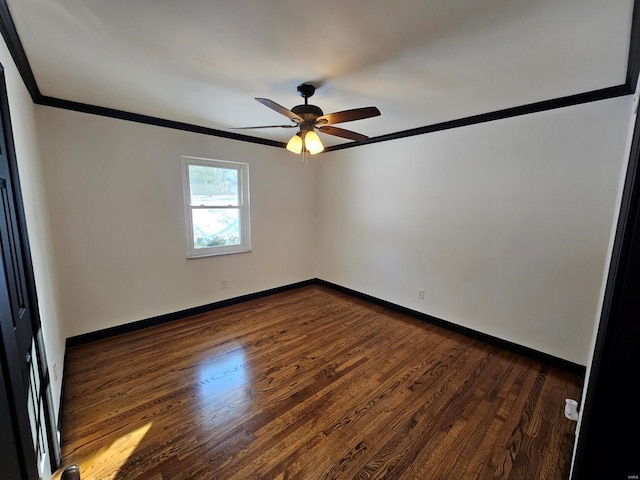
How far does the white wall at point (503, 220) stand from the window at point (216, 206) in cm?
171

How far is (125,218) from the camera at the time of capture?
2.94 metres

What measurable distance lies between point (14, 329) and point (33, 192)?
140 centimetres

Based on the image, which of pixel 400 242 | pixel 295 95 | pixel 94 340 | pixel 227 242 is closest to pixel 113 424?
pixel 94 340

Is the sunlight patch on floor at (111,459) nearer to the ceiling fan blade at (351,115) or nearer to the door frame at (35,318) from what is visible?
the door frame at (35,318)

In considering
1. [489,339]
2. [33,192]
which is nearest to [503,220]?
[489,339]

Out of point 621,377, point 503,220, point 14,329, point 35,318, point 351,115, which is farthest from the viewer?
point 503,220

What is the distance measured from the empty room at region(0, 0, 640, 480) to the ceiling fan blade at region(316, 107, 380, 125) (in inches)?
0.7

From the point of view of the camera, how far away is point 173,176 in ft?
10.5

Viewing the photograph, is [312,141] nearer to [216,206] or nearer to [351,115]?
[351,115]

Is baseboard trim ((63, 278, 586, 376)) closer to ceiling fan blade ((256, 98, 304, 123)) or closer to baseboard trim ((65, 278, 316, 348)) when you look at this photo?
baseboard trim ((65, 278, 316, 348))

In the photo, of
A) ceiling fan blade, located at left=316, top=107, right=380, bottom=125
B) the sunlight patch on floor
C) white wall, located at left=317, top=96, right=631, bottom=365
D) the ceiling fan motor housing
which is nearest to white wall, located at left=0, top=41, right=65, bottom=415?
the sunlight patch on floor

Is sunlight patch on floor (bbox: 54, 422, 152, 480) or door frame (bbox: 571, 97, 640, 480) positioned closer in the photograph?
door frame (bbox: 571, 97, 640, 480)

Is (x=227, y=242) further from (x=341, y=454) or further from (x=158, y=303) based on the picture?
(x=341, y=454)

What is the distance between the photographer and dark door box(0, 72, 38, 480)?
2.54ft
